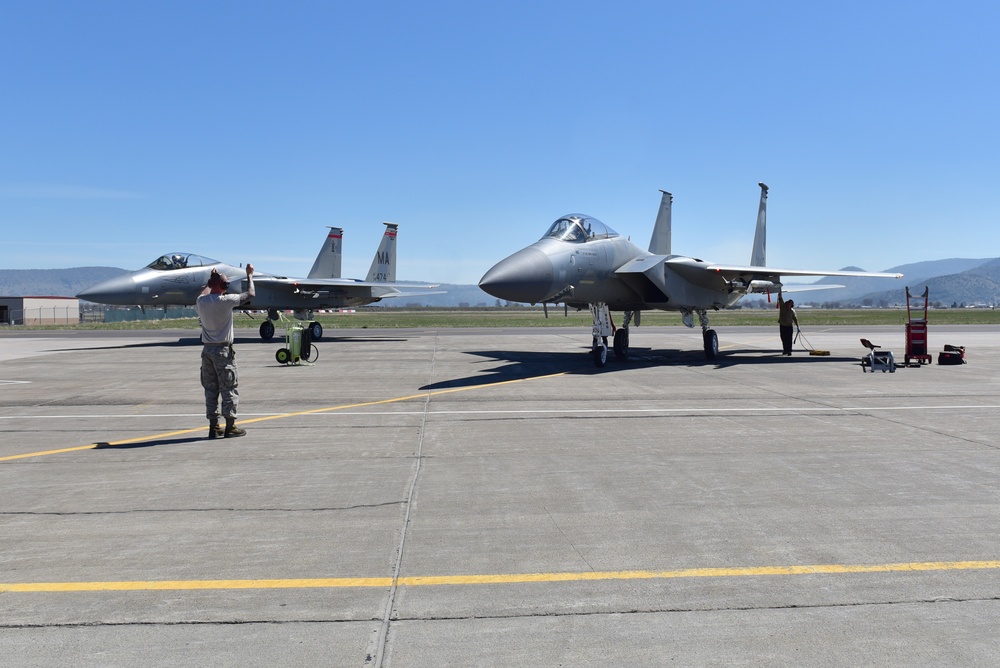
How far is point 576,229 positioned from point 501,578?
14.5m

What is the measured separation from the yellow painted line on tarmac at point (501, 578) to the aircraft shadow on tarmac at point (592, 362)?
1023 cm

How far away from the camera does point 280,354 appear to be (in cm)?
2028

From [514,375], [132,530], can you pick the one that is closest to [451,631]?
[132,530]

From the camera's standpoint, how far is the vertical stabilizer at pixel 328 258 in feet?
126

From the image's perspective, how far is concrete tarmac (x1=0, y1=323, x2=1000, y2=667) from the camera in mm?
3459

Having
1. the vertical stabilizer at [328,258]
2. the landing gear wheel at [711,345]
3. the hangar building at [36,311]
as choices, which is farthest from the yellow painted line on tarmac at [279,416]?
the hangar building at [36,311]

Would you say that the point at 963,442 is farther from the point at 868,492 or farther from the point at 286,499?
the point at 286,499

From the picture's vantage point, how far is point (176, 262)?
29344mm

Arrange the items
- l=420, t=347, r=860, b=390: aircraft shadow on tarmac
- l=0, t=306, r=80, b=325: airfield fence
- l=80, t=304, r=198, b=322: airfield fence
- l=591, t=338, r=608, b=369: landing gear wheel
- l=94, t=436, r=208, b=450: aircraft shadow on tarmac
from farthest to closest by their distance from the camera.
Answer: l=80, t=304, r=198, b=322: airfield fence
l=0, t=306, r=80, b=325: airfield fence
l=591, t=338, r=608, b=369: landing gear wheel
l=420, t=347, r=860, b=390: aircraft shadow on tarmac
l=94, t=436, r=208, b=450: aircraft shadow on tarmac

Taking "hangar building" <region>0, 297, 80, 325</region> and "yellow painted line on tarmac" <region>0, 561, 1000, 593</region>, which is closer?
"yellow painted line on tarmac" <region>0, 561, 1000, 593</region>

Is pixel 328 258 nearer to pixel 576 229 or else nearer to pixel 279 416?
pixel 576 229

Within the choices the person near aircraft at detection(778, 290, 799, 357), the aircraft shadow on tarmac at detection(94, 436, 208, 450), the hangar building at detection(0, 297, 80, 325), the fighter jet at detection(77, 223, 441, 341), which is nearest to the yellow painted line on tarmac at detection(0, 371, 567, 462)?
the aircraft shadow on tarmac at detection(94, 436, 208, 450)

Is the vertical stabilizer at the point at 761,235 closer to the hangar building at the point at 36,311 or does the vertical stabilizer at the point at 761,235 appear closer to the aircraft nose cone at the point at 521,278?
the aircraft nose cone at the point at 521,278

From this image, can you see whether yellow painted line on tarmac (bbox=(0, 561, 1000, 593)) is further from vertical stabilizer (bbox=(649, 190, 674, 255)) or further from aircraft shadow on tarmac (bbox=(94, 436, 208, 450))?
vertical stabilizer (bbox=(649, 190, 674, 255))
